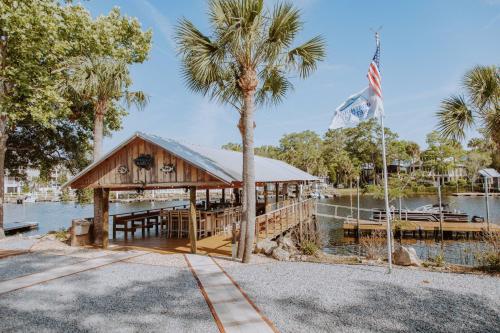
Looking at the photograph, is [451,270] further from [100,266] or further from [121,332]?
[100,266]

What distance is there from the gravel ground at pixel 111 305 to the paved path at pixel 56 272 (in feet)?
1.12

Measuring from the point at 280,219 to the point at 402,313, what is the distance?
10.0 metres

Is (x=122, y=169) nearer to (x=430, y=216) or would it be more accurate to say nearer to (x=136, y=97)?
(x=136, y=97)

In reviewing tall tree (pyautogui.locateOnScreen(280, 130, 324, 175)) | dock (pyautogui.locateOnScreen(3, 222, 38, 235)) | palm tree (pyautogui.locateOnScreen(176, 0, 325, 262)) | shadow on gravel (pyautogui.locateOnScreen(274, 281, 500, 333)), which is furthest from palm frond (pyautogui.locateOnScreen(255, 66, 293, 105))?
tall tree (pyautogui.locateOnScreen(280, 130, 324, 175))

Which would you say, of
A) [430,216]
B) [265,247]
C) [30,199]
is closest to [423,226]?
[430,216]

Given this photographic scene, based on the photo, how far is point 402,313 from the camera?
5336 millimetres

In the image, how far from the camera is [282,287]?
22.4 ft

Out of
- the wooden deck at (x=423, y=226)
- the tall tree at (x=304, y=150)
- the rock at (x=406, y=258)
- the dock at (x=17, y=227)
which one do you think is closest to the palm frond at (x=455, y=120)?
the rock at (x=406, y=258)

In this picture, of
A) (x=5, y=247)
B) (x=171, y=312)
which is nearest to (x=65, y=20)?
(x=5, y=247)

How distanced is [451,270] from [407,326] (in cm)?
438

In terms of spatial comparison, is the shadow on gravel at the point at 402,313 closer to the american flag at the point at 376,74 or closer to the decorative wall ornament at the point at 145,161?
the american flag at the point at 376,74

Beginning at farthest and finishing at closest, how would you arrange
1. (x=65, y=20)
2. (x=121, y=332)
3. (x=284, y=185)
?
(x=284, y=185) < (x=65, y=20) < (x=121, y=332)

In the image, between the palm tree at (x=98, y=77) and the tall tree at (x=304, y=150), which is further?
the tall tree at (x=304, y=150)

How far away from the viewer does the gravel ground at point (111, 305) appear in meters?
5.03
